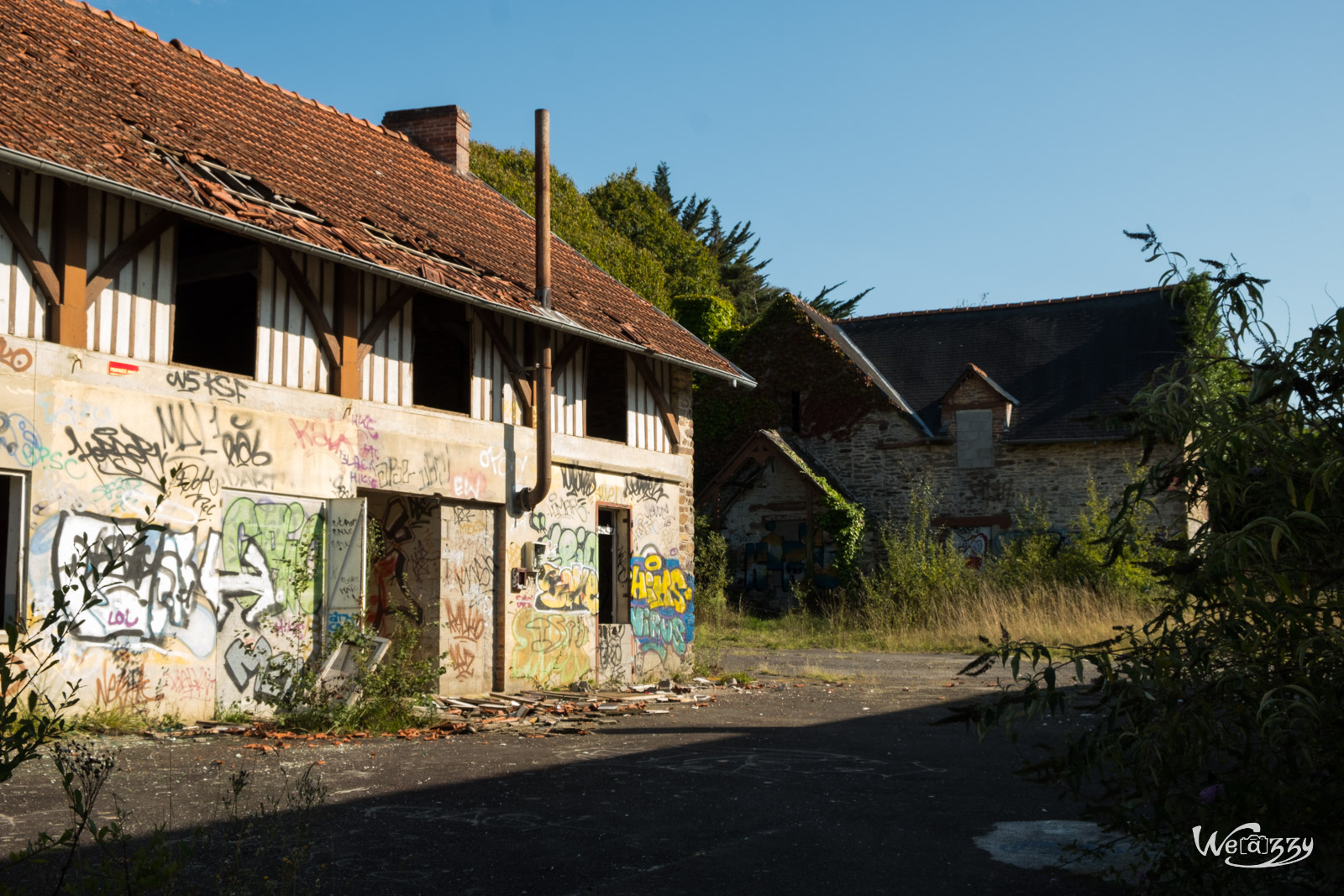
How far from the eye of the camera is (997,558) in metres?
24.6

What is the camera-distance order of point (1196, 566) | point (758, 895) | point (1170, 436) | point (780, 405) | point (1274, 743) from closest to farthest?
point (1274, 743), point (1196, 566), point (1170, 436), point (758, 895), point (780, 405)

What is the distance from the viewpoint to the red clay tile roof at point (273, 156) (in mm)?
9289

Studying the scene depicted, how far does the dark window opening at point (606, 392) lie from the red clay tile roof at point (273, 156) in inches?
20.1

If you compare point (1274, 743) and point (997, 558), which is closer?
point (1274, 743)

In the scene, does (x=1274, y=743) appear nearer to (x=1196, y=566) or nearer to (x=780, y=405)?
(x=1196, y=566)

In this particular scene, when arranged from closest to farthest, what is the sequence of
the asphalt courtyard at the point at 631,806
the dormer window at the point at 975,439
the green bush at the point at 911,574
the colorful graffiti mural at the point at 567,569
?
the asphalt courtyard at the point at 631,806
the colorful graffiti mural at the point at 567,569
the green bush at the point at 911,574
the dormer window at the point at 975,439

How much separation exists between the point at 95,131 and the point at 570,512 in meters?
6.44

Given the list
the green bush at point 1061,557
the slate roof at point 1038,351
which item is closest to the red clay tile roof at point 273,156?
the green bush at point 1061,557

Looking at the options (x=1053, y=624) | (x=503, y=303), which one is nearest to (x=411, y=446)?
(x=503, y=303)

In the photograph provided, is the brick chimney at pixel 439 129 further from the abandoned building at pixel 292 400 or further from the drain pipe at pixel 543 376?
the drain pipe at pixel 543 376

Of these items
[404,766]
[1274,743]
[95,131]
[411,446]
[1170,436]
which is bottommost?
[404,766]

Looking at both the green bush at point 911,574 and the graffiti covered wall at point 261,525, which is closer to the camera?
the graffiti covered wall at point 261,525

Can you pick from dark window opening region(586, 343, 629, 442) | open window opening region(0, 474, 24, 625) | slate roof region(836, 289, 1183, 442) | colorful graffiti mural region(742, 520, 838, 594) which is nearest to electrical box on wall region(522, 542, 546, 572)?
dark window opening region(586, 343, 629, 442)

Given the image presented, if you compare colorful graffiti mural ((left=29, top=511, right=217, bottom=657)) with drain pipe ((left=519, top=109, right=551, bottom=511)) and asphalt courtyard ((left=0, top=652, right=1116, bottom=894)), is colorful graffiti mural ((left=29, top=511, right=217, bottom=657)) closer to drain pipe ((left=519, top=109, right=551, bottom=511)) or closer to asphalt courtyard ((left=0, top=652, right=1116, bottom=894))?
asphalt courtyard ((left=0, top=652, right=1116, bottom=894))
